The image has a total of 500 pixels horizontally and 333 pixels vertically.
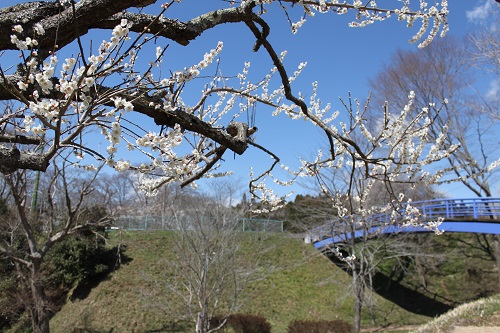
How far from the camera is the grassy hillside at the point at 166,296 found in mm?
13992

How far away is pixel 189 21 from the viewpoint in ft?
6.99

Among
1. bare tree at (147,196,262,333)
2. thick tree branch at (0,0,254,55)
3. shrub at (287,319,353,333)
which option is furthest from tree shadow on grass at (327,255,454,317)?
thick tree branch at (0,0,254,55)

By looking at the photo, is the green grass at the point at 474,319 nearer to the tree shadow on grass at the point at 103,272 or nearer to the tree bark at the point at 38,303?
the tree bark at the point at 38,303

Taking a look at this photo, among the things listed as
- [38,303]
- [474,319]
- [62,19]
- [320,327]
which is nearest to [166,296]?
[38,303]

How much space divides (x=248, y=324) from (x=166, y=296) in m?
3.00

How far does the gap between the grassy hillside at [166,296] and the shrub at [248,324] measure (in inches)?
26.7

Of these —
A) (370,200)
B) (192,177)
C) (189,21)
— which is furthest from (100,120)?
(370,200)

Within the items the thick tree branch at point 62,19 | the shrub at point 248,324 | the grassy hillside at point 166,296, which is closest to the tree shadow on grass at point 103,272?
the grassy hillside at point 166,296

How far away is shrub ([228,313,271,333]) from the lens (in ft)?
41.0

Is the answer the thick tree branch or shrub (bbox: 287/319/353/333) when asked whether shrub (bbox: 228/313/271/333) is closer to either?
shrub (bbox: 287/319/353/333)

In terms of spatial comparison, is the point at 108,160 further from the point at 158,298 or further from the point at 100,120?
the point at 158,298

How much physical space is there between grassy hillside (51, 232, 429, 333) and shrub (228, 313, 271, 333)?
2.22ft

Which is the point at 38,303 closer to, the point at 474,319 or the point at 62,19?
the point at 474,319

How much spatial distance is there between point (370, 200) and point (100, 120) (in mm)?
13515
